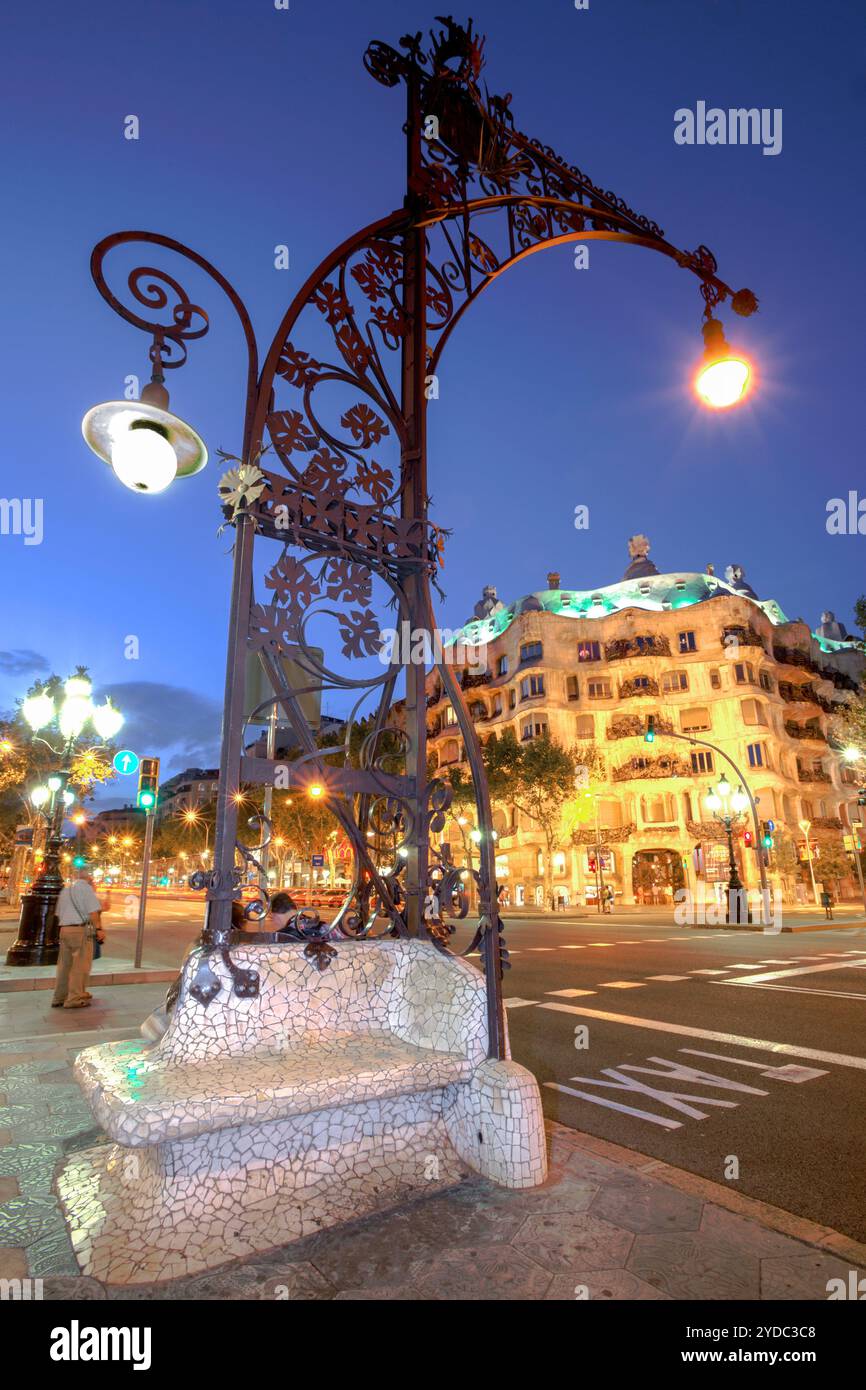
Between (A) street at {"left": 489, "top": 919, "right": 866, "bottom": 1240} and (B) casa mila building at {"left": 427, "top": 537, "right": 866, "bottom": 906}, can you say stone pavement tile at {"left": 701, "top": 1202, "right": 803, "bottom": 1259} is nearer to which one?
(A) street at {"left": 489, "top": 919, "right": 866, "bottom": 1240}

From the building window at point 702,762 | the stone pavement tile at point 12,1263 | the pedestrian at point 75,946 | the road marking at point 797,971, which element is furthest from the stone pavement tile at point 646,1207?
the building window at point 702,762

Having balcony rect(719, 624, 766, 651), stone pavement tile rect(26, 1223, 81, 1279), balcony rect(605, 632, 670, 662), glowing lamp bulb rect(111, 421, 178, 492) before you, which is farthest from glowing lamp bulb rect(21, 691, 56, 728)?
balcony rect(719, 624, 766, 651)

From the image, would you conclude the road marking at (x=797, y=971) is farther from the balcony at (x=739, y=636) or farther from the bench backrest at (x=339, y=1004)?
the balcony at (x=739, y=636)

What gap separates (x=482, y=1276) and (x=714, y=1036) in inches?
208

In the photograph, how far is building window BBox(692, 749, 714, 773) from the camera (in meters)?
44.0

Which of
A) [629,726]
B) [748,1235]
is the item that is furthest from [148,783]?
[629,726]

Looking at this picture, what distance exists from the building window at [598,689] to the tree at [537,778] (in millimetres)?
8634

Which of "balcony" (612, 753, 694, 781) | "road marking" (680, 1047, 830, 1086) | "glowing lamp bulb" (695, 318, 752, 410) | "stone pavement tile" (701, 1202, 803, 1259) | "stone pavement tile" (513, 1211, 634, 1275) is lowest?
"road marking" (680, 1047, 830, 1086)

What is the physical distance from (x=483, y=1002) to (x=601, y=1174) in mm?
A: 888

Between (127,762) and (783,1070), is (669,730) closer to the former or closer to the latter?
(127,762)

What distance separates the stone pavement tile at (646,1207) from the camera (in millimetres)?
2527

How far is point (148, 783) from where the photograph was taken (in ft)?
43.2

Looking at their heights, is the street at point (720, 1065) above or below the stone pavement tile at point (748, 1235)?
below

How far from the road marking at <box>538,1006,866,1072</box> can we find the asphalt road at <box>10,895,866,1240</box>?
0.06ft
